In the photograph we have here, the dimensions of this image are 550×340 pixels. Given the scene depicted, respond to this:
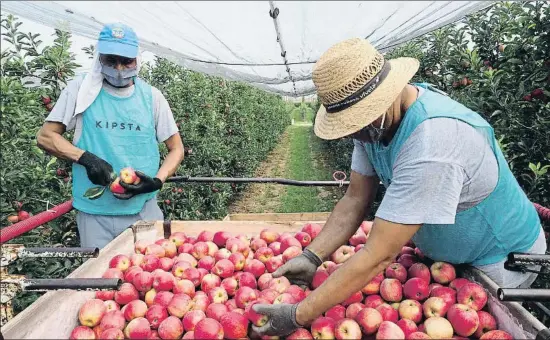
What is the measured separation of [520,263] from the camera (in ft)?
6.05

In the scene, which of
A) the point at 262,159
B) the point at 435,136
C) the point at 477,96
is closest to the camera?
the point at 435,136

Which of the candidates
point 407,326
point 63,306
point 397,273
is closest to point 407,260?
point 397,273

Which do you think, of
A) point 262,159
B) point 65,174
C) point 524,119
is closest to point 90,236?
point 65,174

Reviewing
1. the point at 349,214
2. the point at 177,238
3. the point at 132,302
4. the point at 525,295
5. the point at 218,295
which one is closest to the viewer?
the point at 525,295

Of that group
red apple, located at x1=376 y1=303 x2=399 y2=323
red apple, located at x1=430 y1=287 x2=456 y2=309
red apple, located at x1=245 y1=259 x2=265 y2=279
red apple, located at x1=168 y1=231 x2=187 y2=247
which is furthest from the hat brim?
red apple, located at x1=430 y1=287 x2=456 y2=309

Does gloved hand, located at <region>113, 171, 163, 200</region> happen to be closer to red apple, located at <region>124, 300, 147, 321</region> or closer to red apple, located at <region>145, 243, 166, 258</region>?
red apple, located at <region>145, 243, 166, 258</region>

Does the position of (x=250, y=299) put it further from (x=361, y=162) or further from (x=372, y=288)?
(x=361, y=162)

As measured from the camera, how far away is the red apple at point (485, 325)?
5.66 ft

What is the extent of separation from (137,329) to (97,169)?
1221 millimetres

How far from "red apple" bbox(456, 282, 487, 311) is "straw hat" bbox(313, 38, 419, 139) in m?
0.83

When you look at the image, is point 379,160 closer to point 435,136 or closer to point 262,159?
point 435,136

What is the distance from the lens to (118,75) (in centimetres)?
285

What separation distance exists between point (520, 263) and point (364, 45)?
1098mm

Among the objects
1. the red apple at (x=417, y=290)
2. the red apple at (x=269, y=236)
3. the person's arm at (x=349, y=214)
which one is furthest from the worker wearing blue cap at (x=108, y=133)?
the red apple at (x=417, y=290)
